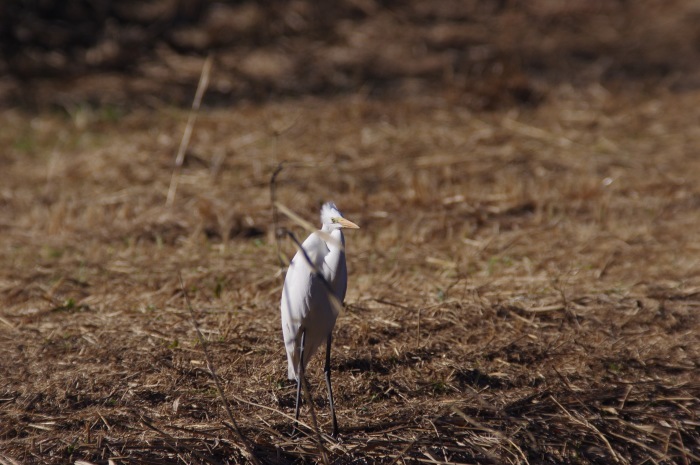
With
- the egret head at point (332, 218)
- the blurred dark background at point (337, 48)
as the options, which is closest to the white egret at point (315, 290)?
the egret head at point (332, 218)

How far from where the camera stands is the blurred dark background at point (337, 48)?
921cm

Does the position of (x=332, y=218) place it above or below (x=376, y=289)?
above

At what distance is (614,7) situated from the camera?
37.4 feet

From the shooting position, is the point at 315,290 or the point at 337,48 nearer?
the point at 315,290

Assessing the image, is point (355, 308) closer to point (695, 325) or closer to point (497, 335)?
point (497, 335)

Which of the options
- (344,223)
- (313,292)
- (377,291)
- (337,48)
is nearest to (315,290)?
(313,292)

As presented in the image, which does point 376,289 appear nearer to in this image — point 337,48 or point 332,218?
point 332,218

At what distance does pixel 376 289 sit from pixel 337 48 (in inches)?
237

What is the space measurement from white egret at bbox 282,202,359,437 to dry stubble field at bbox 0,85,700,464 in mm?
343

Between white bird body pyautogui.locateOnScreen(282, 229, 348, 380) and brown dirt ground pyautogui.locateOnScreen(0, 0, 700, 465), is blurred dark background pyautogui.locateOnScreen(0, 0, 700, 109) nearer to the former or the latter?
brown dirt ground pyautogui.locateOnScreen(0, 0, 700, 465)

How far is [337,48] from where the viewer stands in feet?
33.4

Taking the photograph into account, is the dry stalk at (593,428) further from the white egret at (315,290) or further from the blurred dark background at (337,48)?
the blurred dark background at (337,48)

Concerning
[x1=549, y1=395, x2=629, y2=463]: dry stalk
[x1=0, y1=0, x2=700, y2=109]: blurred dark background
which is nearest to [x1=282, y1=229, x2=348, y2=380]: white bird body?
[x1=549, y1=395, x2=629, y2=463]: dry stalk

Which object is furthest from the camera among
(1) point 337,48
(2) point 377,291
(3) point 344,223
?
(1) point 337,48
